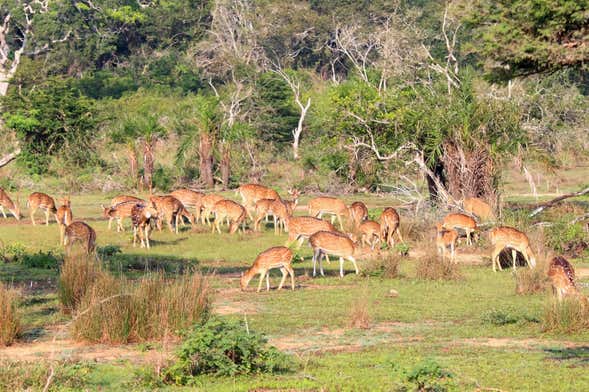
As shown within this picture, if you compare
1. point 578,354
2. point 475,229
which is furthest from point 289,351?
point 475,229

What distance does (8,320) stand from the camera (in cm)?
1209

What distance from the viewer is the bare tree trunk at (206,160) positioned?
111ft

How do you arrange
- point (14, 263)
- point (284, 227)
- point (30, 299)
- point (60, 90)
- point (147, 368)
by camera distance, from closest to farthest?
point (147, 368) < point (30, 299) < point (14, 263) < point (284, 227) < point (60, 90)

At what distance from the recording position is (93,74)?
5350 cm

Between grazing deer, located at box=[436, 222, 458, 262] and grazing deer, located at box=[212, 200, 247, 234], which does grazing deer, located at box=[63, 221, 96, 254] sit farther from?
grazing deer, located at box=[436, 222, 458, 262]

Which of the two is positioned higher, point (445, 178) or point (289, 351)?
point (445, 178)

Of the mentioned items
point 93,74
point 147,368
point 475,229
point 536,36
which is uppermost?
point 93,74

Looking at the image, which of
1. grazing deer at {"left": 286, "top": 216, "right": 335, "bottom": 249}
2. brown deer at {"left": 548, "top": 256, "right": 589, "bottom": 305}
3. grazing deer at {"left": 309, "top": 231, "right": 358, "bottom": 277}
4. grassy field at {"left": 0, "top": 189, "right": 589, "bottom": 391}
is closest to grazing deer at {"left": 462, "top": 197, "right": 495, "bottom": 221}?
grassy field at {"left": 0, "top": 189, "right": 589, "bottom": 391}

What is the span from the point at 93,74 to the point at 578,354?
4445 centimetres

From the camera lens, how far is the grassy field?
1016 cm

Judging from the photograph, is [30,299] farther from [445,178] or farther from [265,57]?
[265,57]

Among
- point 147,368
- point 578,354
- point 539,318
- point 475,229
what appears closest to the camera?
point 147,368

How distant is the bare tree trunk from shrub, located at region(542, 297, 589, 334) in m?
21.8

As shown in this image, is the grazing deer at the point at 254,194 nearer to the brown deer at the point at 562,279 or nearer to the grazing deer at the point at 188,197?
the grazing deer at the point at 188,197
